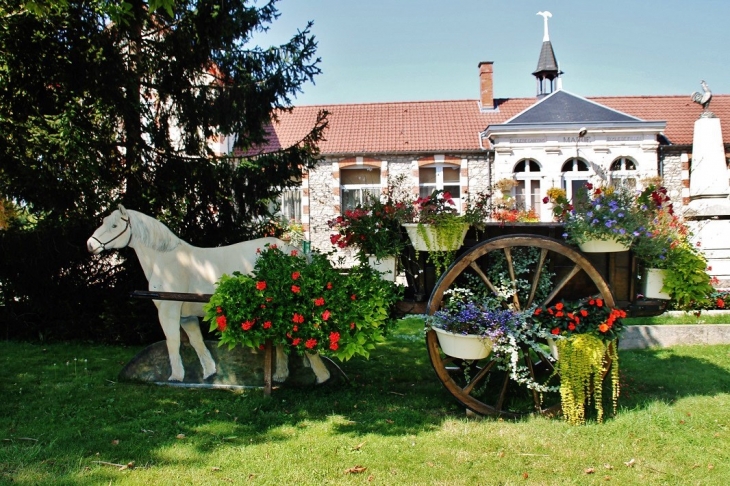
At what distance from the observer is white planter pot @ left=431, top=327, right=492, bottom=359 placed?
4.24m

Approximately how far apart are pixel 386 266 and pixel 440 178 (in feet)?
54.8

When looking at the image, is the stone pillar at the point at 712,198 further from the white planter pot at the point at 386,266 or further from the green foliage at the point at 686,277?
the white planter pot at the point at 386,266

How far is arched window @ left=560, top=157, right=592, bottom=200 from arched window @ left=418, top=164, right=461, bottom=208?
3829 mm

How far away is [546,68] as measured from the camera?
899 inches

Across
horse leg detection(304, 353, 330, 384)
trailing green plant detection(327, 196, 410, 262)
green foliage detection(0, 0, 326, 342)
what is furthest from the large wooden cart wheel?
green foliage detection(0, 0, 326, 342)

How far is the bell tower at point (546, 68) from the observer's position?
74.8 ft

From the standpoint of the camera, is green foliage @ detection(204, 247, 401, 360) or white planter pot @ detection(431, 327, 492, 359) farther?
green foliage @ detection(204, 247, 401, 360)

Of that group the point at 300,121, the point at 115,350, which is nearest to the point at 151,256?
the point at 115,350

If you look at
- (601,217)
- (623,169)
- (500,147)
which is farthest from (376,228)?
(623,169)

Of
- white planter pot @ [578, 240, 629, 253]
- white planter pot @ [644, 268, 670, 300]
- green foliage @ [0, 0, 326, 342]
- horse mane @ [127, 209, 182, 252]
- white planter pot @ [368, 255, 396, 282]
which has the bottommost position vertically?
white planter pot @ [644, 268, 670, 300]

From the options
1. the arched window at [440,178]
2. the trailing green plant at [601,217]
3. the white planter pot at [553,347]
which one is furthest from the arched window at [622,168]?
the white planter pot at [553,347]

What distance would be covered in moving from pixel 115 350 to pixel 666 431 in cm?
639

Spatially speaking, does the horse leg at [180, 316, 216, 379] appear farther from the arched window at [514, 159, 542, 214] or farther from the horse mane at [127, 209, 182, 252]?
the arched window at [514, 159, 542, 214]

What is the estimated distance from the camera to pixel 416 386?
218 inches
